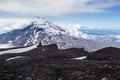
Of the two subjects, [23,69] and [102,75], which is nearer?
[102,75]

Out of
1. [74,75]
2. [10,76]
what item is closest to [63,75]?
[74,75]

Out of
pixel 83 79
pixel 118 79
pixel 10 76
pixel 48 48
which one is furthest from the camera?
pixel 48 48

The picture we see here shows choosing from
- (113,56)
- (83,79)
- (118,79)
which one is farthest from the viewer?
(113,56)

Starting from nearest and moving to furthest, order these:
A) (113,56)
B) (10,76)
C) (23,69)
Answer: (10,76) < (23,69) < (113,56)

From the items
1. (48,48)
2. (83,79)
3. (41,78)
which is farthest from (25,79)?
(48,48)

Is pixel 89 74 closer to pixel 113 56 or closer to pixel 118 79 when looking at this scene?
pixel 118 79

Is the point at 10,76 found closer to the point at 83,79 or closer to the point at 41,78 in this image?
the point at 41,78

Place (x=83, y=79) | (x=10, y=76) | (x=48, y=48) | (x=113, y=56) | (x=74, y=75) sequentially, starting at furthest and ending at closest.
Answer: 1. (x=48, y=48)
2. (x=113, y=56)
3. (x=10, y=76)
4. (x=74, y=75)
5. (x=83, y=79)

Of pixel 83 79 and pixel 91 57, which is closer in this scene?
pixel 83 79

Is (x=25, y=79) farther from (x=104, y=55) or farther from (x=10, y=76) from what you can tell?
(x=104, y=55)
